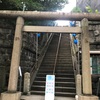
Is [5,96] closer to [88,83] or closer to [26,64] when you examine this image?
[88,83]

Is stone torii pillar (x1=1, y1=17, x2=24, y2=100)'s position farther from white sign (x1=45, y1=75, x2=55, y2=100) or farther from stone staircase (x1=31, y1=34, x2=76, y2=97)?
stone staircase (x1=31, y1=34, x2=76, y2=97)

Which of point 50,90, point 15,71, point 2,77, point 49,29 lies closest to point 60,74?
point 50,90

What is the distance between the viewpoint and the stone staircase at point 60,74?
310 inches

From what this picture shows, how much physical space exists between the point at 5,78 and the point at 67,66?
174 inches

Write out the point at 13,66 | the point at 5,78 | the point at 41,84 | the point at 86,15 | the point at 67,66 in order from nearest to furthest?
the point at 13,66 < the point at 86,15 < the point at 5,78 < the point at 41,84 < the point at 67,66

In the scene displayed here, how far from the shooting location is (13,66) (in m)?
5.90

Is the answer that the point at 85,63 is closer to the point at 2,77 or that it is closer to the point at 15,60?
the point at 15,60

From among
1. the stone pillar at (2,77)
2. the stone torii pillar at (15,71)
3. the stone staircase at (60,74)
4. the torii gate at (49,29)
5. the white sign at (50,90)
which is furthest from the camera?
the stone staircase at (60,74)

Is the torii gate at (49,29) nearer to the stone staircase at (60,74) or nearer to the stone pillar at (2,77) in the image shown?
the stone pillar at (2,77)

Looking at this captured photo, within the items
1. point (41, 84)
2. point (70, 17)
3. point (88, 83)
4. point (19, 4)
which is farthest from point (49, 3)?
point (88, 83)

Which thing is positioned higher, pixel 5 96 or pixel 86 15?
pixel 86 15

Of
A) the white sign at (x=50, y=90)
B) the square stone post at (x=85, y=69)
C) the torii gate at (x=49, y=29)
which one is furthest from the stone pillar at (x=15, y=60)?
the square stone post at (x=85, y=69)

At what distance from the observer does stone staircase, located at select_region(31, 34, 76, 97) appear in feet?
25.8

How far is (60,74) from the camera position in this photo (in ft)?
30.3
